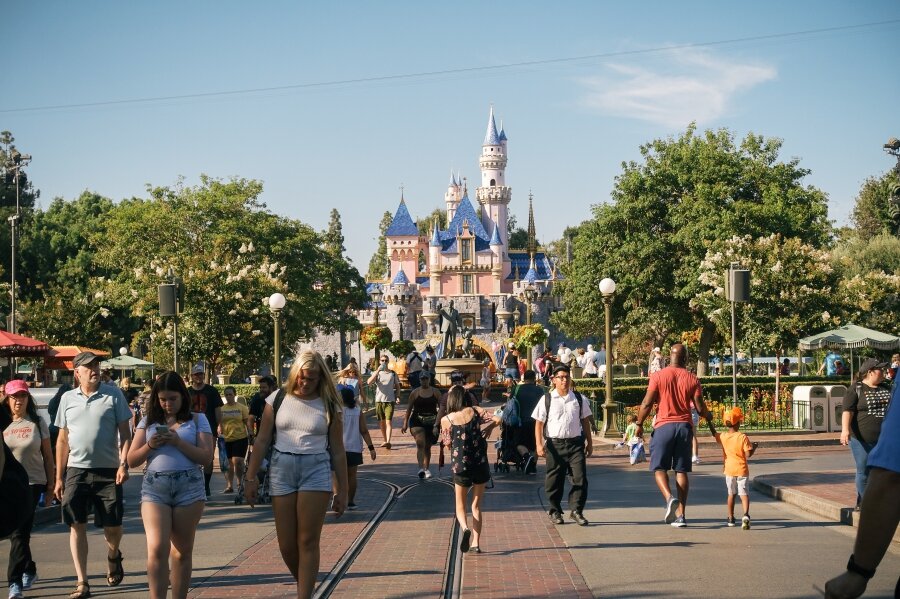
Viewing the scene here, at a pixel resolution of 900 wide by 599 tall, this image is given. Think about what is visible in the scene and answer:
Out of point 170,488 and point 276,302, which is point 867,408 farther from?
point 276,302

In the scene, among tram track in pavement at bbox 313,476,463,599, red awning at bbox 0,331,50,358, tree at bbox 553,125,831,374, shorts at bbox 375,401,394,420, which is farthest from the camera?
tree at bbox 553,125,831,374

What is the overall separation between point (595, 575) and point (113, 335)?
2014 inches

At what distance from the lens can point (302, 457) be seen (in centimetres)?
685

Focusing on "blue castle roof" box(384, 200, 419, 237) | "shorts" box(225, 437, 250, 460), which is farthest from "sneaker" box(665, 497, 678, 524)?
"blue castle roof" box(384, 200, 419, 237)

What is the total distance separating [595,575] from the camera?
8.70 m

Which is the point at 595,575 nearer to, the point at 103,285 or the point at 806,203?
the point at 806,203

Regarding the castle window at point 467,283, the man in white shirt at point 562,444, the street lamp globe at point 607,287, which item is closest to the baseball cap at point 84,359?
the man in white shirt at point 562,444

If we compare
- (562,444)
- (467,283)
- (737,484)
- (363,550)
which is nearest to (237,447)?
(562,444)

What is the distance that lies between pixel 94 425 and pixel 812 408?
1772cm

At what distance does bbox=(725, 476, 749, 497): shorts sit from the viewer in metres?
11.2

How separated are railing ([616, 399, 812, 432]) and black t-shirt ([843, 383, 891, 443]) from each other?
1131 centimetres

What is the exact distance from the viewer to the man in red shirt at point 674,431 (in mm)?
11320

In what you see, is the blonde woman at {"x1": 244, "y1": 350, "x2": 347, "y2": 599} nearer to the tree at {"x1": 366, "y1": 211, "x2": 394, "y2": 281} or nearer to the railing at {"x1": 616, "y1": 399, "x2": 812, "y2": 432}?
the railing at {"x1": 616, "y1": 399, "x2": 812, "y2": 432}

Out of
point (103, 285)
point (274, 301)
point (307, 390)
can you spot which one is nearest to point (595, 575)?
point (307, 390)
